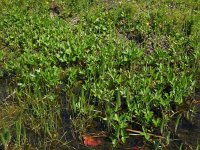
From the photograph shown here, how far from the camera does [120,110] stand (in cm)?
795

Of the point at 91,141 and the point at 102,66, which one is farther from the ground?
the point at 102,66

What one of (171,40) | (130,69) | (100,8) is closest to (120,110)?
(130,69)

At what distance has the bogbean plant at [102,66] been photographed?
7.59 m

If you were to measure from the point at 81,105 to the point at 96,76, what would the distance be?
66.7 inches

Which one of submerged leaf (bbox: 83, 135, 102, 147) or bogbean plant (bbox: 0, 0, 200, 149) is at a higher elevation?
bogbean plant (bbox: 0, 0, 200, 149)

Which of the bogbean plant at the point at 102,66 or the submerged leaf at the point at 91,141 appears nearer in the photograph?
the submerged leaf at the point at 91,141

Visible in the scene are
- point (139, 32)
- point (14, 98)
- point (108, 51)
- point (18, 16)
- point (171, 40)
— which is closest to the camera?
point (14, 98)

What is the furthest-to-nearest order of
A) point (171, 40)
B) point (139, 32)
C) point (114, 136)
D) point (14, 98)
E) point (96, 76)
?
point (139, 32)
point (171, 40)
point (96, 76)
point (14, 98)
point (114, 136)

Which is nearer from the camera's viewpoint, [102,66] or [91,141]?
[91,141]

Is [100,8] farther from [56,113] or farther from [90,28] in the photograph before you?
[56,113]

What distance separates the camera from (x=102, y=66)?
9141 mm

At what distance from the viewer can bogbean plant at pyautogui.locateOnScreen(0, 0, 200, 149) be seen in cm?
759

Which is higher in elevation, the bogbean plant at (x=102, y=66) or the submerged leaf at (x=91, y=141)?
the bogbean plant at (x=102, y=66)

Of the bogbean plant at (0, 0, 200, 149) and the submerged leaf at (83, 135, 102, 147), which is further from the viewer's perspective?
the bogbean plant at (0, 0, 200, 149)
